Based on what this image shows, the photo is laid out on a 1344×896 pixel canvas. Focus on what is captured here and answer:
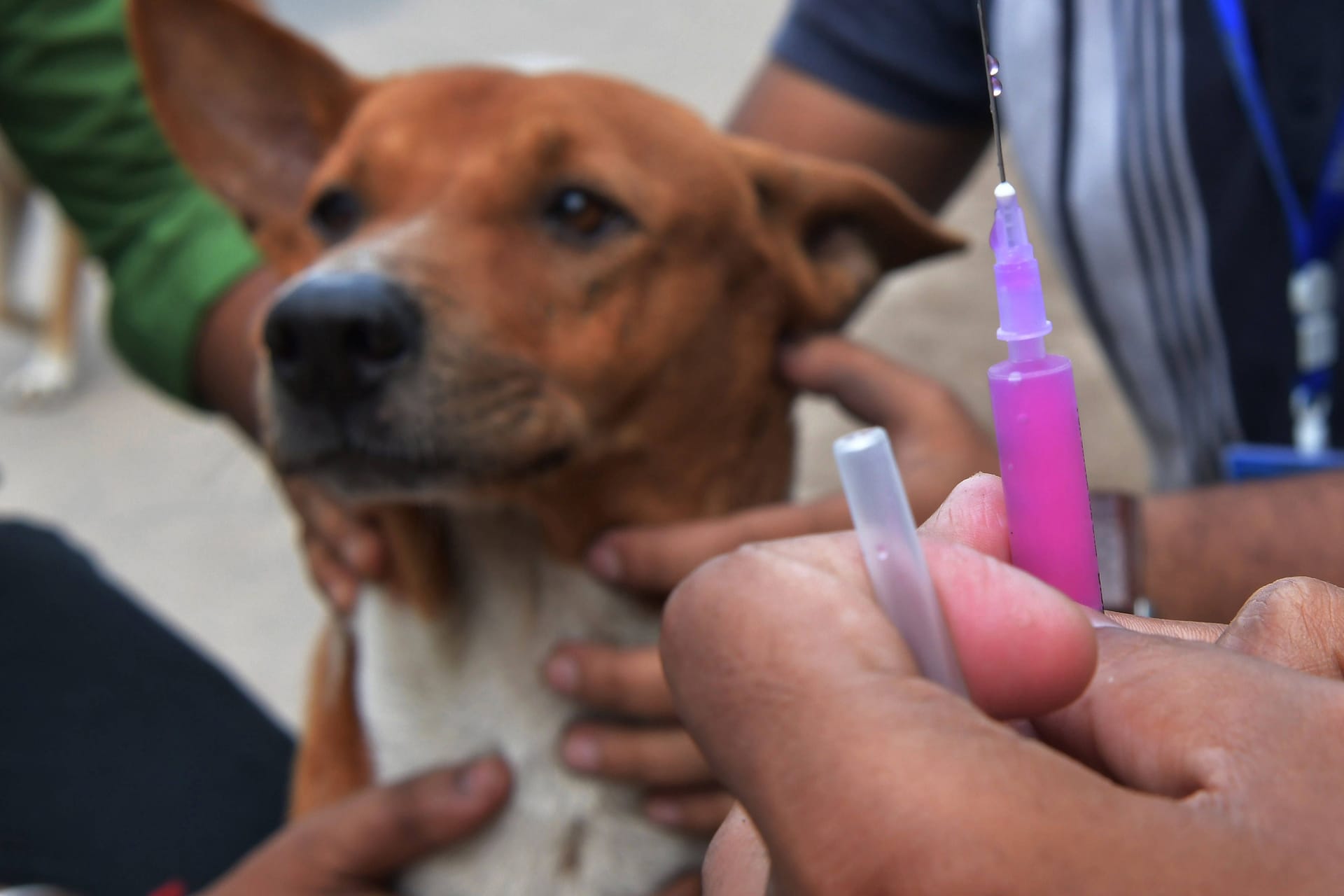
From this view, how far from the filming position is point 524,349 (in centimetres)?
107

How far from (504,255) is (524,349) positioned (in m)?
0.11

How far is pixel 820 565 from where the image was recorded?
0.32m

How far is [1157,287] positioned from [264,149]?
114cm

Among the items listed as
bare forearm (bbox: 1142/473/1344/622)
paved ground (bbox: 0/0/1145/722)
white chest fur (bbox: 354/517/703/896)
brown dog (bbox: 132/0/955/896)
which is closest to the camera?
bare forearm (bbox: 1142/473/1344/622)

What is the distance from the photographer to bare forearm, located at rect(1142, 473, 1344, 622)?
1.59ft

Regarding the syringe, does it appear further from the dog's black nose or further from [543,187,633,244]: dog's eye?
[543,187,633,244]: dog's eye

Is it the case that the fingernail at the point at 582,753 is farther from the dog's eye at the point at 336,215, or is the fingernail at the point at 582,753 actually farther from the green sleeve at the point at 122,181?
the green sleeve at the point at 122,181

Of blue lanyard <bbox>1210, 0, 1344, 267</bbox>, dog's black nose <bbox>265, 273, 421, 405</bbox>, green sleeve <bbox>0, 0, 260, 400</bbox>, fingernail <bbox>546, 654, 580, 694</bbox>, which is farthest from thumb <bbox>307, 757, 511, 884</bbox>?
blue lanyard <bbox>1210, 0, 1344, 267</bbox>

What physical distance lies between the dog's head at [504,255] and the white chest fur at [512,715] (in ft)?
0.46

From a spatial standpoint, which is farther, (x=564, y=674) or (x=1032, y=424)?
(x=564, y=674)

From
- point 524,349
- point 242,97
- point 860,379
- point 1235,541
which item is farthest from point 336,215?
point 1235,541

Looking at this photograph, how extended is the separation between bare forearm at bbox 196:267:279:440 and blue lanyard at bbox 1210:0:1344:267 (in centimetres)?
130

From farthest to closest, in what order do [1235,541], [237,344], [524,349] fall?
[237,344] → [524,349] → [1235,541]

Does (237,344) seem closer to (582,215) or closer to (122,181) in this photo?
(122,181)
